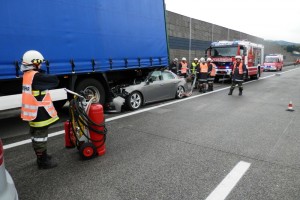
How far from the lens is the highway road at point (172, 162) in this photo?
3.31m

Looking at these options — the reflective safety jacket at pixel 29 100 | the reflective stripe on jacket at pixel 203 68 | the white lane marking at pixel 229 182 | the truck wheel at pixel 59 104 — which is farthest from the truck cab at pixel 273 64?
the reflective safety jacket at pixel 29 100

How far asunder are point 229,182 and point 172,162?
971 millimetres

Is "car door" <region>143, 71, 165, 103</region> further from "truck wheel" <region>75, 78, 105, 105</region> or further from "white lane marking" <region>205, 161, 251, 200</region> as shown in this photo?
"white lane marking" <region>205, 161, 251, 200</region>

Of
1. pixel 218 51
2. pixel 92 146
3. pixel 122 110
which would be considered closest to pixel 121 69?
pixel 122 110

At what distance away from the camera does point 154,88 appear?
9.20 metres

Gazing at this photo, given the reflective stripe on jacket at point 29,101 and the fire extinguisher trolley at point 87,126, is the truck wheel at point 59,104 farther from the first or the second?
the reflective stripe on jacket at point 29,101

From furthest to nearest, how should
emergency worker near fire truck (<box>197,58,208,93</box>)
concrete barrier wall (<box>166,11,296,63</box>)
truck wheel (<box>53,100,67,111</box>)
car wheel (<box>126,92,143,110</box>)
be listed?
concrete barrier wall (<box>166,11,296,63</box>), emergency worker near fire truck (<box>197,58,208,93</box>), car wheel (<box>126,92,143,110</box>), truck wheel (<box>53,100,67,111</box>)

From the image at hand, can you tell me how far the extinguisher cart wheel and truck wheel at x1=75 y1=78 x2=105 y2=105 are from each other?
10.5 ft

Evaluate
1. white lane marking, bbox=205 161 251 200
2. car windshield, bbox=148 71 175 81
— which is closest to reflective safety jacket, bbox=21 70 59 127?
white lane marking, bbox=205 161 251 200

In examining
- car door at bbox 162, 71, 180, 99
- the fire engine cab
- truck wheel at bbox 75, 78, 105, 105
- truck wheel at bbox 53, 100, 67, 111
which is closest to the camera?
truck wheel at bbox 75, 78, 105, 105

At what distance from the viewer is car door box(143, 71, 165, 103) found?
8922mm

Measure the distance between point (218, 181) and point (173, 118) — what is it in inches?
147

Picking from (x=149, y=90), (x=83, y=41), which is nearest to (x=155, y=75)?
(x=149, y=90)

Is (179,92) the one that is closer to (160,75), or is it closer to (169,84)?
(169,84)
